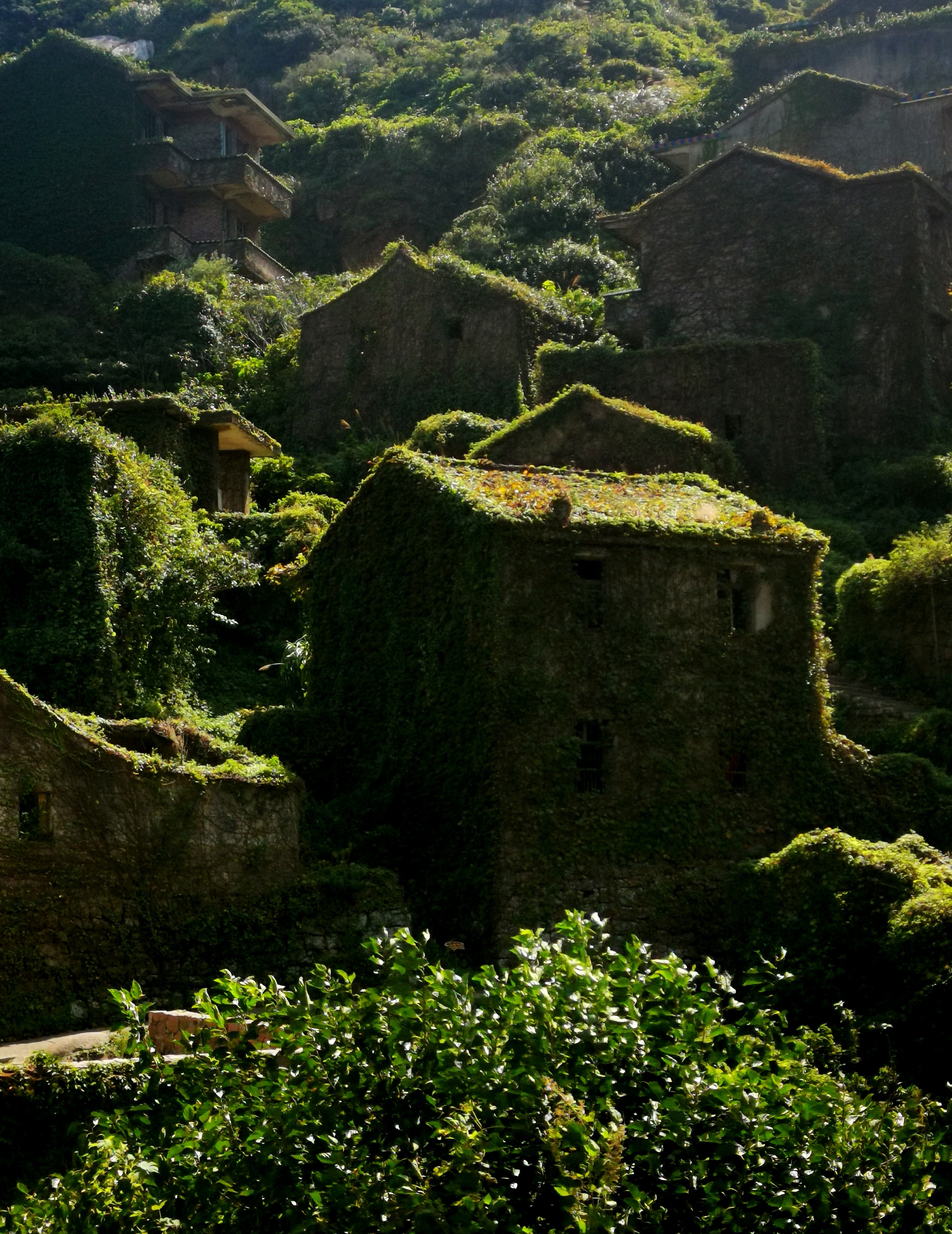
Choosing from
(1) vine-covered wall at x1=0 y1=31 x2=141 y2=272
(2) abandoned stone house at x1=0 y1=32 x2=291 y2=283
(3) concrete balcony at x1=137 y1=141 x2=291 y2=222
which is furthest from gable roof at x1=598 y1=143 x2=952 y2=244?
(1) vine-covered wall at x1=0 y1=31 x2=141 y2=272

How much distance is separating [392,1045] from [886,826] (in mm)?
14128

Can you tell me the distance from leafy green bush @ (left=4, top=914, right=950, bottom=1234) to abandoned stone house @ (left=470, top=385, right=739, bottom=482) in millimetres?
21276

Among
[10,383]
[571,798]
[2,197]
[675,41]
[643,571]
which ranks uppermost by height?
[675,41]

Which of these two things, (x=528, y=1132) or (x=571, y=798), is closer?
(x=528, y=1132)

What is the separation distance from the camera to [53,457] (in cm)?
3588

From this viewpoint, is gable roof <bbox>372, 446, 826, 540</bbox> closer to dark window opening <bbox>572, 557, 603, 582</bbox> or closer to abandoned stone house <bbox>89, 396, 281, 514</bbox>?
dark window opening <bbox>572, 557, 603, 582</bbox>

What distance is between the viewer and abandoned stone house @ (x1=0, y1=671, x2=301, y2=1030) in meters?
23.5

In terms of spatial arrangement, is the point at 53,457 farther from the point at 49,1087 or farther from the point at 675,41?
the point at 675,41

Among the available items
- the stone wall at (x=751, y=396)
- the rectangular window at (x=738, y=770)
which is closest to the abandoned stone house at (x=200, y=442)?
the stone wall at (x=751, y=396)

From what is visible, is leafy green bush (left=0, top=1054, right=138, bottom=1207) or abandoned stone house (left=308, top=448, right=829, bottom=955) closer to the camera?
leafy green bush (left=0, top=1054, right=138, bottom=1207)

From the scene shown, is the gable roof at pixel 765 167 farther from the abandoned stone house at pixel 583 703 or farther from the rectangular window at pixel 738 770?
the rectangular window at pixel 738 770

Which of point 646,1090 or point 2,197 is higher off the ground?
point 2,197

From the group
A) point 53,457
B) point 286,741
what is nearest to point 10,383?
Result: point 53,457

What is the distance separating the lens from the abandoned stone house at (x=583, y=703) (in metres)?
29.0
